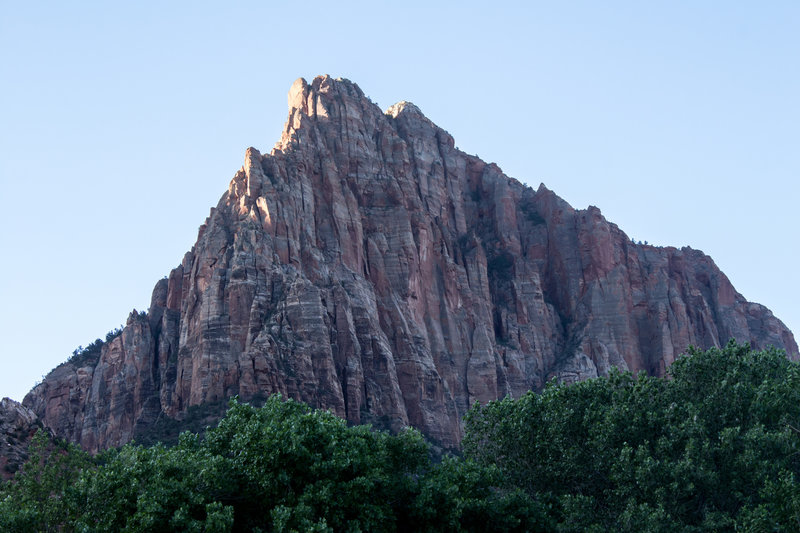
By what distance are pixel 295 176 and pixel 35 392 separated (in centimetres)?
3921

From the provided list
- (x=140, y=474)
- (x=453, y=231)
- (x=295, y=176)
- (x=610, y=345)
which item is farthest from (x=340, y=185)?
(x=140, y=474)

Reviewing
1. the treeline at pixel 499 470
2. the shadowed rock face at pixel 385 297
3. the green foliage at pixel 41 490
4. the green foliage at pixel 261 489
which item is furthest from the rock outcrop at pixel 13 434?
the shadowed rock face at pixel 385 297

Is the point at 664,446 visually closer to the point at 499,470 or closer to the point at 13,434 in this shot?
the point at 499,470

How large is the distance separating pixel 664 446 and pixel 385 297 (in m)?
68.6

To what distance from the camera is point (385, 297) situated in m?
111

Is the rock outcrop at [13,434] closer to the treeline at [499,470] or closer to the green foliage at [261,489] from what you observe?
the treeline at [499,470]

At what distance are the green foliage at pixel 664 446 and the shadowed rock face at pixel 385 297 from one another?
4477 centimetres

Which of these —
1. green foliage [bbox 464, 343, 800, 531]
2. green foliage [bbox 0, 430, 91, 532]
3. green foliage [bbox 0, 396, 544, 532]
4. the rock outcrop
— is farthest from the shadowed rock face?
green foliage [bbox 0, 396, 544, 532]

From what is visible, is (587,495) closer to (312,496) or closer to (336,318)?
(312,496)

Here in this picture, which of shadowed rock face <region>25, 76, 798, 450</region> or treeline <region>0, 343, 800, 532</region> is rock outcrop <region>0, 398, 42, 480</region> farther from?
shadowed rock face <region>25, 76, 798, 450</region>

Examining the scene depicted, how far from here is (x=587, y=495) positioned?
152 ft

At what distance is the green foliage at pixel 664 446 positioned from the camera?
4209cm

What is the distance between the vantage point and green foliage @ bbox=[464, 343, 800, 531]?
4209 cm

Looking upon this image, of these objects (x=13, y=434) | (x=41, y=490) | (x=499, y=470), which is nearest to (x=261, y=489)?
(x=41, y=490)
